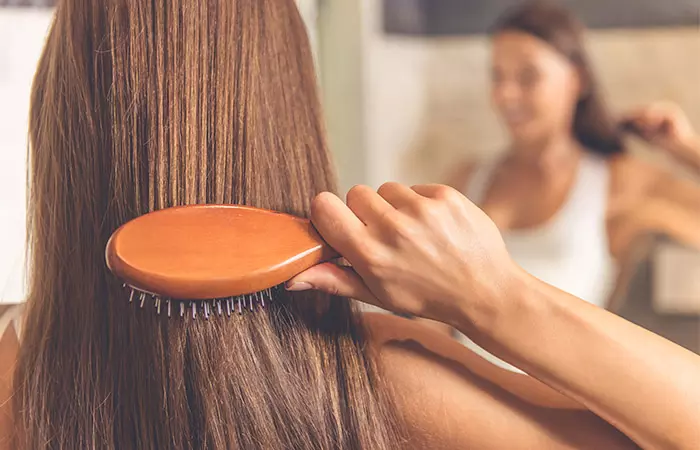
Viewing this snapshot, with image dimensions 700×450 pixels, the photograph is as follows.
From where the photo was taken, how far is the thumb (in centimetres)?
28

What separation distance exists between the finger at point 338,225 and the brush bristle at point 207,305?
0.04 meters

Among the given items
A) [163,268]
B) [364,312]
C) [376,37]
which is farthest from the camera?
[376,37]

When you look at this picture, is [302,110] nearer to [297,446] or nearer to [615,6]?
[297,446]

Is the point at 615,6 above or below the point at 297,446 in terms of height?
above

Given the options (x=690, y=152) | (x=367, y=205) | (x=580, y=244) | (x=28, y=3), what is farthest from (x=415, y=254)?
(x=690, y=152)

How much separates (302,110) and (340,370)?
0.14m

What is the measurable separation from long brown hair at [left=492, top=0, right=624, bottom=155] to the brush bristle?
3.01ft

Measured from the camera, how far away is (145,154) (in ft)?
1.02

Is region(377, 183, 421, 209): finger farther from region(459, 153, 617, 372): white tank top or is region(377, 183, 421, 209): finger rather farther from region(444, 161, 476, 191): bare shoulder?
region(444, 161, 476, 191): bare shoulder

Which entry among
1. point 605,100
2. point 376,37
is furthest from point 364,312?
point 605,100

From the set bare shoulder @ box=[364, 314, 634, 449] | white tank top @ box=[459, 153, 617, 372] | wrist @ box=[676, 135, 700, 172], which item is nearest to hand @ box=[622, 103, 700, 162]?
wrist @ box=[676, 135, 700, 172]

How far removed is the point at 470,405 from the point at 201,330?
0.45ft

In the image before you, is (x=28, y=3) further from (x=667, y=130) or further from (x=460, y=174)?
(x=667, y=130)

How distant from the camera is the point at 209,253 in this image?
10.6 inches
